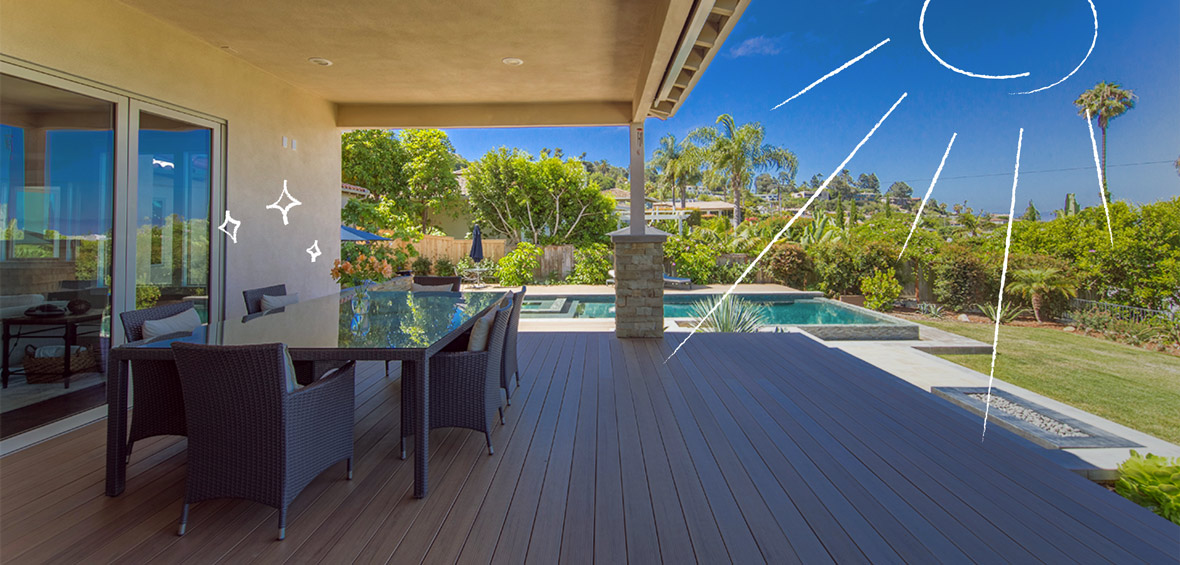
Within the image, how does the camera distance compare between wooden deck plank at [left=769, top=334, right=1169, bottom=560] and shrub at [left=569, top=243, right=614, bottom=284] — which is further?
shrub at [left=569, top=243, right=614, bottom=284]

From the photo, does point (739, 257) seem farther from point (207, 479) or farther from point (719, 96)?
point (719, 96)

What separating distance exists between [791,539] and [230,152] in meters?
5.11

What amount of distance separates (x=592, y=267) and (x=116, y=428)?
1218 cm

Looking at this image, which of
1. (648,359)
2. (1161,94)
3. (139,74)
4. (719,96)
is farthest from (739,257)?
(719,96)

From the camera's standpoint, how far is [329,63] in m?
5.01

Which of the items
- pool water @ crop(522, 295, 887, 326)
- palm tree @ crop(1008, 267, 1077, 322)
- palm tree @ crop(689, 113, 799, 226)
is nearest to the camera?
palm tree @ crop(1008, 267, 1077, 322)

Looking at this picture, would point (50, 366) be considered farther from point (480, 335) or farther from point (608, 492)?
point (608, 492)

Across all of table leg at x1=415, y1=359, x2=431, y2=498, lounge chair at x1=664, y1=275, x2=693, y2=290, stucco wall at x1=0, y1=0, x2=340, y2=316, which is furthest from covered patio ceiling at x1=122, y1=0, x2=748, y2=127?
lounge chair at x1=664, y1=275, x2=693, y2=290

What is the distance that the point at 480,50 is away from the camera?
4691 mm

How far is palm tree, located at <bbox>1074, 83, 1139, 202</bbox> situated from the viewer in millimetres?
5992

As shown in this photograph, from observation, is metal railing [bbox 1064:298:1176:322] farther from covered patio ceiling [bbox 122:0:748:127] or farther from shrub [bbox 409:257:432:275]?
shrub [bbox 409:257:432:275]

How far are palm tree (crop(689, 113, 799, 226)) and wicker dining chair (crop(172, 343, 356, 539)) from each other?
22725mm

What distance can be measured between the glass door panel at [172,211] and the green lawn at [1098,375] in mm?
8085

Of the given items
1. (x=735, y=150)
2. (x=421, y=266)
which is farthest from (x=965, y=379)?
(x=735, y=150)
